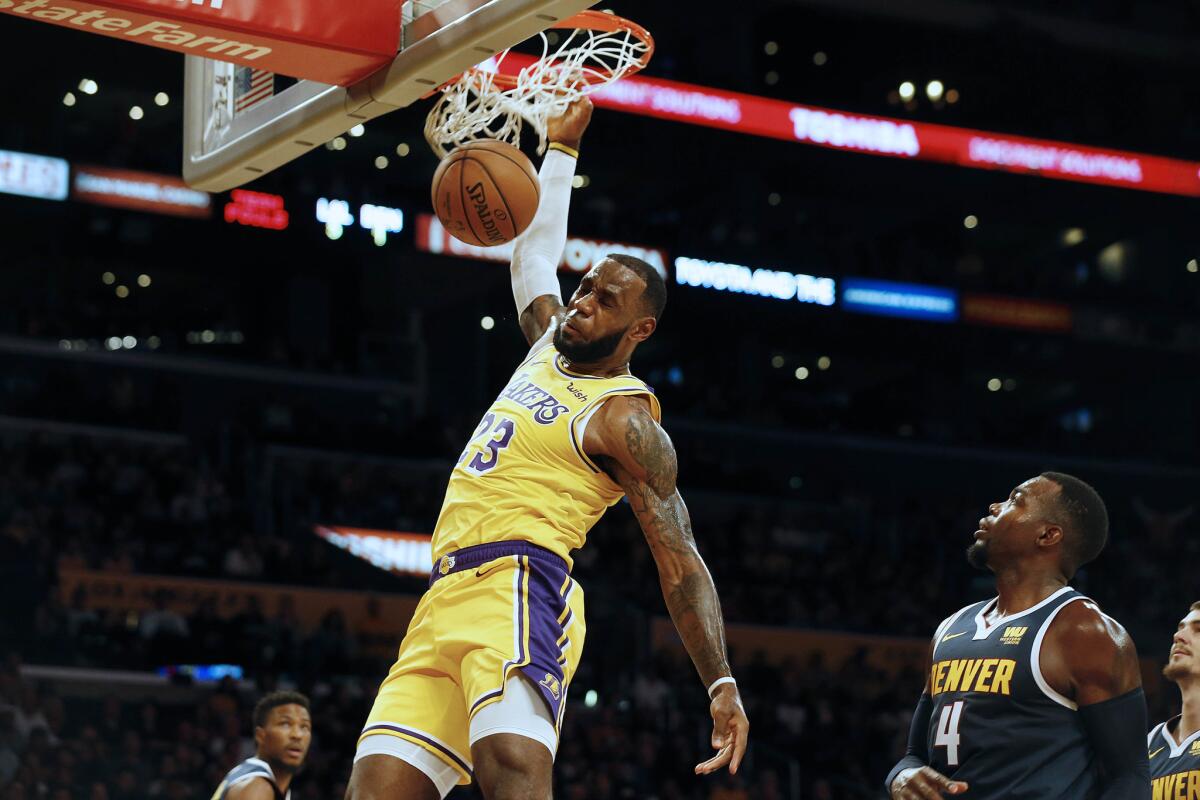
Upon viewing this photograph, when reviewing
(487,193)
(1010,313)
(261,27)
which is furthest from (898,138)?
(261,27)

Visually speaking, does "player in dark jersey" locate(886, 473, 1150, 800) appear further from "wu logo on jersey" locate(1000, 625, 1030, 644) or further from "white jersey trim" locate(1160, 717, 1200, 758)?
"white jersey trim" locate(1160, 717, 1200, 758)

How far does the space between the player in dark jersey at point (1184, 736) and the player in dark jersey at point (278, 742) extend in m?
3.68

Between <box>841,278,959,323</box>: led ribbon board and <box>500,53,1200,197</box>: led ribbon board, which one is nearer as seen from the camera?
<box>500,53,1200,197</box>: led ribbon board

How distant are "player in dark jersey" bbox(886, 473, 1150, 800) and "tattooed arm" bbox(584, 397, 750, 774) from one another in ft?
2.01

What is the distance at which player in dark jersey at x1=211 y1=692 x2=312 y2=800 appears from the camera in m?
7.24

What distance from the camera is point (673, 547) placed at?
4684 millimetres

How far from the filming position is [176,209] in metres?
22.2

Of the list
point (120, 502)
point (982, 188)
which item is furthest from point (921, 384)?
point (120, 502)

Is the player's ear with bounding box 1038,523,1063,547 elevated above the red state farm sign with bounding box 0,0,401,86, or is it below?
below

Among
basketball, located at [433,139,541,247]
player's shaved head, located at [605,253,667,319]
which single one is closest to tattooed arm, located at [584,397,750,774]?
player's shaved head, located at [605,253,667,319]

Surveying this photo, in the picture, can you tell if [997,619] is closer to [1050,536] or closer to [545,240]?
[1050,536]

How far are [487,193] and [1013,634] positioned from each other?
2337mm

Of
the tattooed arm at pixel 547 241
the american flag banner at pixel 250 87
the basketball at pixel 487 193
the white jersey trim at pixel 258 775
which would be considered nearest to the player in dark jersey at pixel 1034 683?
the tattooed arm at pixel 547 241

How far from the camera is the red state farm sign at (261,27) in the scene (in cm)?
516
